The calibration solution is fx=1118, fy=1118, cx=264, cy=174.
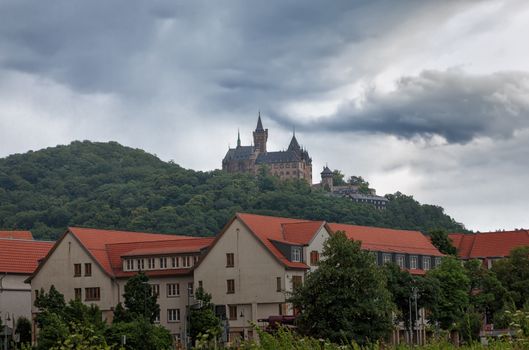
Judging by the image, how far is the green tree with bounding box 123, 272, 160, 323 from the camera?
101438mm

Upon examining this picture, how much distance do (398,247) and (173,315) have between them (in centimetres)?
3180

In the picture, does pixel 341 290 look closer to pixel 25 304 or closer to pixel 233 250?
pixel 233 250

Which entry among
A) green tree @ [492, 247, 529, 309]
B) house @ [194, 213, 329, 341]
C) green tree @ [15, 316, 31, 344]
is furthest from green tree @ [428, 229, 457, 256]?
green tree @ [15, 316, 31, 344]

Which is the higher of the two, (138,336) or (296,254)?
(296,254)

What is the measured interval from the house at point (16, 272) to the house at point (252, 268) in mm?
25495

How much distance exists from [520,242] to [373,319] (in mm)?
81184

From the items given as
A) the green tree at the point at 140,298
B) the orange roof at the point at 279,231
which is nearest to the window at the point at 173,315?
the green tree at the point at 140,298

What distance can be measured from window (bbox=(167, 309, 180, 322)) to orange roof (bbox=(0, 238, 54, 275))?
74.3ft

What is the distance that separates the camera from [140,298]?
10231 centimetres

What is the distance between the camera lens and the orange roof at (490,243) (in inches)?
6407

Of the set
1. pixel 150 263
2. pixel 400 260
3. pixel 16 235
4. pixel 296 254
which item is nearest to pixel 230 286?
pixel 296 254

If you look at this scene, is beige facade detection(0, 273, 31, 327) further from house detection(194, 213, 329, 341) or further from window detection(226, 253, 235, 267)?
window detection(226, 253, 235, 267)

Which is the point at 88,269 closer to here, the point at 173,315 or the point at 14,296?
the point at 173,315

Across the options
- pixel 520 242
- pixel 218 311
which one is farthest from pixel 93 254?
pixel 520 242
